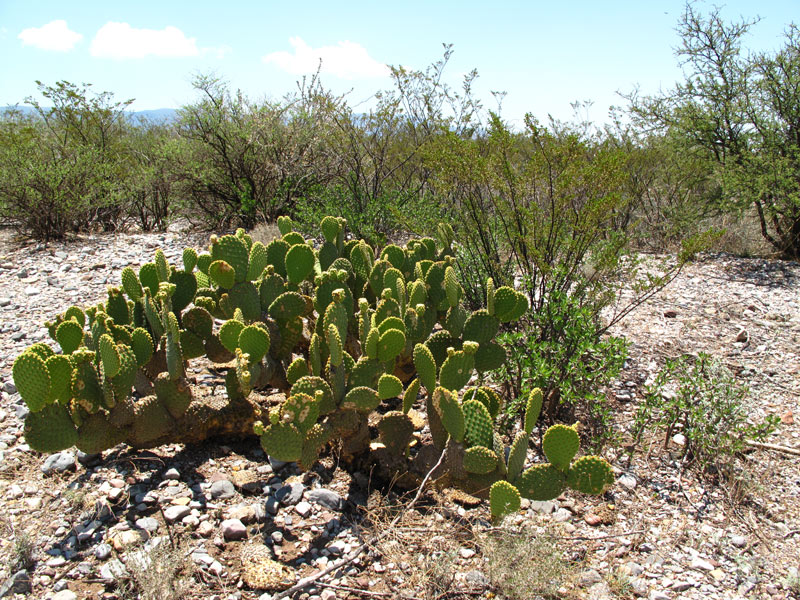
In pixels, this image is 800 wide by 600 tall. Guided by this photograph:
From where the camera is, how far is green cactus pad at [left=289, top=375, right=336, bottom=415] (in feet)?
8.12

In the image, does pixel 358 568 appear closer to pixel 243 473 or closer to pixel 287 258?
pixel 243 473

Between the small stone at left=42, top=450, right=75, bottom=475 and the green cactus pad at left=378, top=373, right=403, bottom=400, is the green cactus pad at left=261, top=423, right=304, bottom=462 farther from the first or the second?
the small stone at left=42, top=450, right=75, bottom=475

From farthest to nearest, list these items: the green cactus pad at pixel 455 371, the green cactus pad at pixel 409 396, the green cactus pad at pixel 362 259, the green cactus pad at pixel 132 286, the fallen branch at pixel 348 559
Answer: the green cactus pad at pixel 362 259 < the green cactus pad at pixel 132 286 < the green cactus pad at pixel 409 396 < the green cactus pad at pixel 455 371 < the fallen branch at pixel 348 559

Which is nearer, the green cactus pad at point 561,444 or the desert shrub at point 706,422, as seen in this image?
the green cactus pad at point 561,444

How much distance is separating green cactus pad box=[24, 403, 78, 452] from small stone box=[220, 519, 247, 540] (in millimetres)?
753

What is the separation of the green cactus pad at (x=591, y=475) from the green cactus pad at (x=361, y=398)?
913mm

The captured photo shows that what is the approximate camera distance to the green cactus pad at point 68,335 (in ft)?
8.82

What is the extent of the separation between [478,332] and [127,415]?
70.7 inches

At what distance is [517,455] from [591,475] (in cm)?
31

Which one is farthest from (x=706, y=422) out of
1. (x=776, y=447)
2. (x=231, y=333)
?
(x=231, y=333)

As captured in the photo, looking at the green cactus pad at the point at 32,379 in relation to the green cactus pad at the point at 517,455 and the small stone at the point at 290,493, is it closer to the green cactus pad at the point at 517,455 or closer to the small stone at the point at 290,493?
the small stone at the point at 290,493

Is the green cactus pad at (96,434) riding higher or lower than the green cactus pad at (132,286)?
lower

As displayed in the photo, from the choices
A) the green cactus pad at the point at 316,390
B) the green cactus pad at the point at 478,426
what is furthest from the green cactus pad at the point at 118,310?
the green cactus pad at the point at 478,426

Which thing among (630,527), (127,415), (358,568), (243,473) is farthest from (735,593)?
Result: (127,415)
